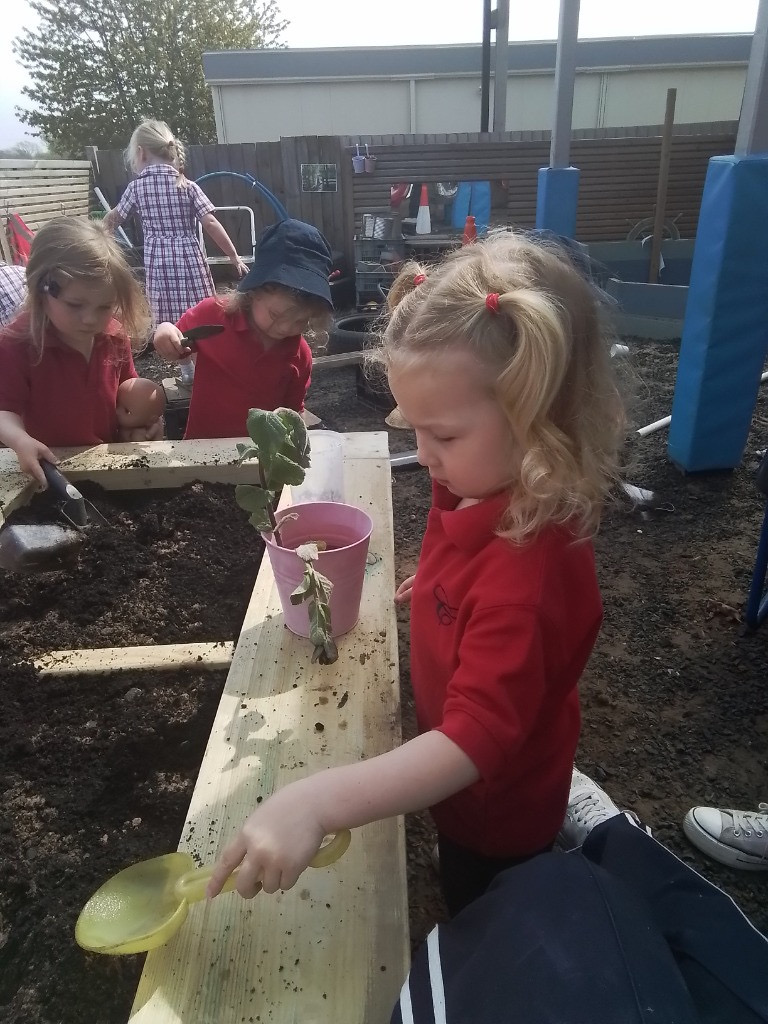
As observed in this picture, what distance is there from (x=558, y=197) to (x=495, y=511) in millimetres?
5012

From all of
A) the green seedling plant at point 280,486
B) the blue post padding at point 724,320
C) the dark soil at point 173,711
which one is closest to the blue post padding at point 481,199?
the blue post padding at point 724,320

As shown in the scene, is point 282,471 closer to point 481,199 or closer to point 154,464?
point 154,464

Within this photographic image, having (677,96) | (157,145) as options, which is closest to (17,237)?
(157,145)

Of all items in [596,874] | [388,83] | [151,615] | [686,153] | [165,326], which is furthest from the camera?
[388,83]

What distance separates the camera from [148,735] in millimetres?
1466

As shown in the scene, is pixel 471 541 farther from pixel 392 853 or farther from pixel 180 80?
pixel 180 80

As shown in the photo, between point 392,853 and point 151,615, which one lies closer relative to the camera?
point 392,853

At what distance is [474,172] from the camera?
8758 millimetres

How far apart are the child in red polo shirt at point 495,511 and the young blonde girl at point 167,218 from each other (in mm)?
5024

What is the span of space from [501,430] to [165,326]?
6.06 ft

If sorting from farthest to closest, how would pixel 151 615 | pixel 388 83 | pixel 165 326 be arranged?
pixel 388 83 < pixel 165 326 < pixel 151 615

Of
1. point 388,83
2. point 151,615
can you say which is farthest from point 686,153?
point 151,615

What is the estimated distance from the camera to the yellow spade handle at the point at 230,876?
78 centimetres

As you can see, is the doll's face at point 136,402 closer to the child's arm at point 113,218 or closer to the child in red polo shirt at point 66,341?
the child in red polo shirt at point 66,341
